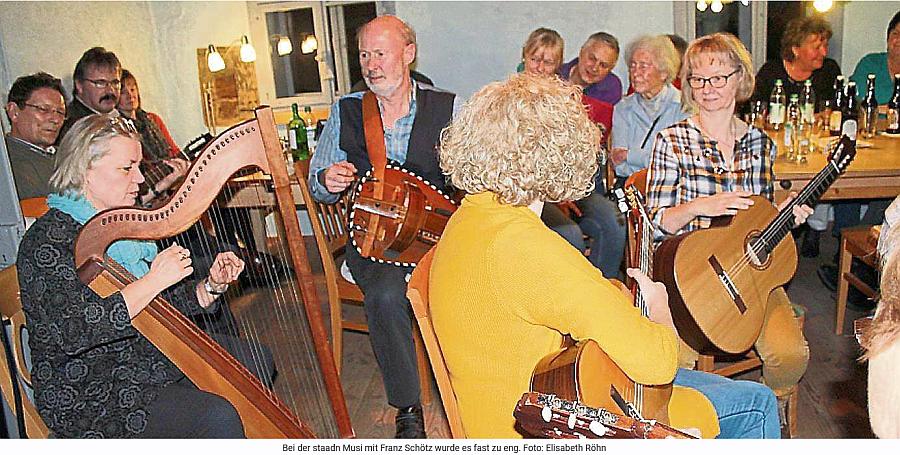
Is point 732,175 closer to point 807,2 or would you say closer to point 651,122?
point 651,122

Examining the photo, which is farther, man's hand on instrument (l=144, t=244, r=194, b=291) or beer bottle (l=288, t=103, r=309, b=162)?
beer bottle (l=288, t=103, r=309, b=162)

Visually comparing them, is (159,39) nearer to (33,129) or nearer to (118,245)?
(33,129)

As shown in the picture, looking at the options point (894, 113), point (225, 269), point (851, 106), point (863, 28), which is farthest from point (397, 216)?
point (863, 28)

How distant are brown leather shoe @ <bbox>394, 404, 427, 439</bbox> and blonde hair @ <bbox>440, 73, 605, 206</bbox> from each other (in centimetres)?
107

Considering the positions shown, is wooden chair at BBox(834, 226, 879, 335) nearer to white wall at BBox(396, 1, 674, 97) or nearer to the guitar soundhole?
the guitar soundhole

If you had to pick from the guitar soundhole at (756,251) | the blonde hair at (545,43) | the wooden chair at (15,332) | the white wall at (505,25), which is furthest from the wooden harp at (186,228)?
the white wall at (505,25)

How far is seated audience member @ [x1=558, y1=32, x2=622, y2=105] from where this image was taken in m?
3.59

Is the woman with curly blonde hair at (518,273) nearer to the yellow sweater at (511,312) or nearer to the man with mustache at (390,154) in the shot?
the yellow sweater at (511,312)

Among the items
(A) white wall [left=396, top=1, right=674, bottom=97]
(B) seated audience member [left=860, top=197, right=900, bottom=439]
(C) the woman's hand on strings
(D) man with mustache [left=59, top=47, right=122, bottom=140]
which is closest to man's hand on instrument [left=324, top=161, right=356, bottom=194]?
(C) the woman's hand on strings

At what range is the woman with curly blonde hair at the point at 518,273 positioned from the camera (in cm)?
128

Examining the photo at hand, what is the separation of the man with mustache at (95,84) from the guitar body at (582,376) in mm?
2408

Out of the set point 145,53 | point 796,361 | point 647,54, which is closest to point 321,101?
point 145,53

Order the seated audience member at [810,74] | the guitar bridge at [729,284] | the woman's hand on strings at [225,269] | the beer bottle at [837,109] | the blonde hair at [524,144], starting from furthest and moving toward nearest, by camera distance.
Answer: the seated audience member at [810,74]
the beer bottle at [837,109]
the guitar bridge at [729,284]
the woman's hand on strings at [225,269]
the blonde hair at [524,144]

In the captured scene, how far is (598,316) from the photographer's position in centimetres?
126
